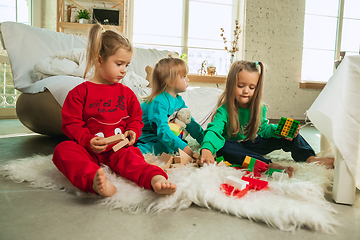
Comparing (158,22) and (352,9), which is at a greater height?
(352,9)

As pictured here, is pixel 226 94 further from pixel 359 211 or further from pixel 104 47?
pixel 359 211

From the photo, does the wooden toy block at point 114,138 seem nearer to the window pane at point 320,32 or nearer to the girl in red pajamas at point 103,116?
the girl in red pajamas at point 103,116

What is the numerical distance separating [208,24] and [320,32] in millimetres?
2040

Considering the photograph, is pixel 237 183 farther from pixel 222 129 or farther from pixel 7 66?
pixel 7 66

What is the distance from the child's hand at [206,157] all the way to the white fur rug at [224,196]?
0.27 ft

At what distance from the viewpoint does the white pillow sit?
182 centimetres

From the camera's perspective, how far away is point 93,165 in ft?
2.82

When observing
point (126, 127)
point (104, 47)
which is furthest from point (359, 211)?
point (104, 47)

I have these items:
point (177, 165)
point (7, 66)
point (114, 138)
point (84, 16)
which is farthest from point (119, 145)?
point (84, 16)

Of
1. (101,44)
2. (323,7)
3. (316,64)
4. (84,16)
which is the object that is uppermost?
(323,7)

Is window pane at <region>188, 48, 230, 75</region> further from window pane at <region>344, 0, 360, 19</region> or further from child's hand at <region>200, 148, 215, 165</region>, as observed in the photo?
child's hand at <region>200, 148, 215, 165</region>

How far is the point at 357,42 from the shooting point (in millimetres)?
4742

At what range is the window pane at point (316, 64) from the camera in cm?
464

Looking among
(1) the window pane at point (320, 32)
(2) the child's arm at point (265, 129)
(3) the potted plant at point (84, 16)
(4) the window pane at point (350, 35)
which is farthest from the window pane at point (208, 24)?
(2) the child's arm at point (265, 129)
